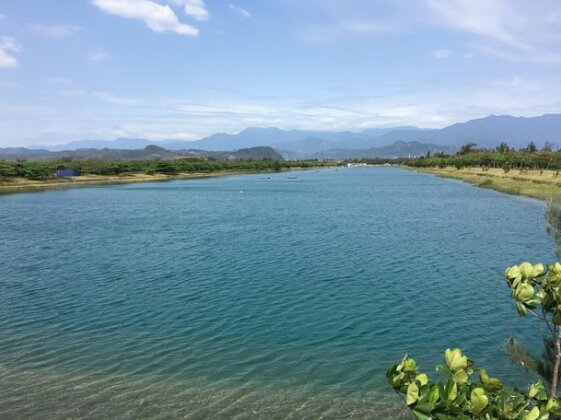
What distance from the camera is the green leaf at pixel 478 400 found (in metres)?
3.64

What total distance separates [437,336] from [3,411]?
43.6 ft

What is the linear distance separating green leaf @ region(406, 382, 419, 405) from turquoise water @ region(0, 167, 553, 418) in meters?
7.92

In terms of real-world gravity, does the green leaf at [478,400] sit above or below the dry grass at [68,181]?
below

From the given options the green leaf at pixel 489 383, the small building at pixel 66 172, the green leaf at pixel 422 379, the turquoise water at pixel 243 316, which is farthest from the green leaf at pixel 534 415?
the small building at pixel 66 172

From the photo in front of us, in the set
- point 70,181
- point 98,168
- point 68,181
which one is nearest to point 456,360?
point 68,181

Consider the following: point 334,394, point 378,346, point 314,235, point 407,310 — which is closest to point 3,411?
point 334,394

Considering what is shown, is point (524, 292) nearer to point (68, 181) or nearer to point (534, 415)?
point (534, 415)

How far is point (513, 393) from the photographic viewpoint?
412 cm

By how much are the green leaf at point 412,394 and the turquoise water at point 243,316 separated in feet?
26.0

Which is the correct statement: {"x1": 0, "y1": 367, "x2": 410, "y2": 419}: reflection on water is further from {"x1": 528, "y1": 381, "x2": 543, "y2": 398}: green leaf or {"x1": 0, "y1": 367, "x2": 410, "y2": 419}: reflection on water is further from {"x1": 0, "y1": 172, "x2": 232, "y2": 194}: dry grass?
{"x1": 0, "y1": 172, "x2": 232, "y2": 194}: dry grass

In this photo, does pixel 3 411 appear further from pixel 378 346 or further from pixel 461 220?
pixel 461 220

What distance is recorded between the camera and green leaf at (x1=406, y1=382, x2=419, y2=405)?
3576mm

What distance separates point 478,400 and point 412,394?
57 centimetres

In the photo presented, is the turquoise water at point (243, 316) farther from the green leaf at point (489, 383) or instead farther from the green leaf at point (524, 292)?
the green leaf at point (524, 292)
